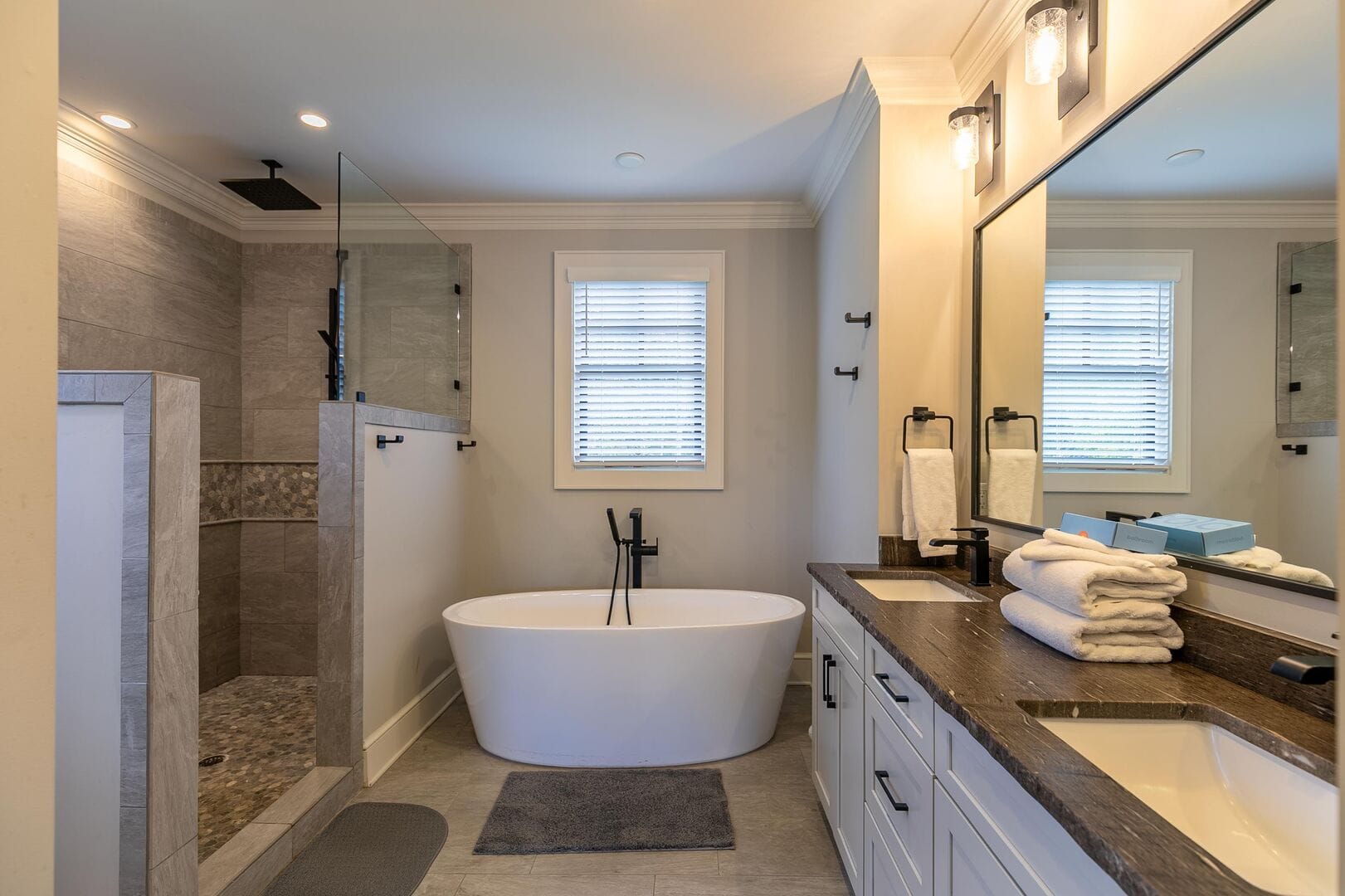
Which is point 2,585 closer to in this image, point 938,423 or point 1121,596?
point 1121,596

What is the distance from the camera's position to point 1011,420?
6.37 ft

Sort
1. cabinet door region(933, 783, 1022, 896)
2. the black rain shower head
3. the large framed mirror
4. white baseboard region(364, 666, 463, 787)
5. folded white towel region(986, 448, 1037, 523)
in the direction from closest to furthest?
cabinet door region(933, 783, 1022, 896) < the large framed mirror < folded white towel region(986, 448, 1037, 523) < white baseboard region(364, 666, 463, 787) < the black rain shower head

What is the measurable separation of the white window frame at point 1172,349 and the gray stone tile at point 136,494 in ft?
7.01

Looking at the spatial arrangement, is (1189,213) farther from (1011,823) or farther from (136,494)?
(136,494)

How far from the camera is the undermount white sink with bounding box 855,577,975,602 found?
2.05 meters

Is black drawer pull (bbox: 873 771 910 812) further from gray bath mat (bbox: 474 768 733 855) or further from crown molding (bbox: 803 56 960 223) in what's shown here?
crown molding (bbox: 803 56 960 223)

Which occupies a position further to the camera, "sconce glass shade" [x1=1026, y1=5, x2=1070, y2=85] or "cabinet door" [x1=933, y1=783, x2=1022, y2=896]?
"sconce glass shade" [x1=1026, y1=5, x2=1070, y2=85]

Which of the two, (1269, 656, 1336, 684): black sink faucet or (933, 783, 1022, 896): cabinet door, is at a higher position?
(1269, 656, 1336, 684): black sink faucet

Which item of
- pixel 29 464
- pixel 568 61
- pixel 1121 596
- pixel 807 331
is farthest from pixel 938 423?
pixel 29 464

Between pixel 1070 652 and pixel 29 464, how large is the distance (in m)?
1.60

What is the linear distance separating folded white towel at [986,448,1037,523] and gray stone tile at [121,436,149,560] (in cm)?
219

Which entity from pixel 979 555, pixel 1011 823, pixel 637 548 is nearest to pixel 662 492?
pixel 637 548

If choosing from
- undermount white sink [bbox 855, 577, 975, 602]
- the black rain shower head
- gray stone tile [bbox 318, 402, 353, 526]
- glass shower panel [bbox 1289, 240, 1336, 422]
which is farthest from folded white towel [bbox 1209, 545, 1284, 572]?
the black rain shower head

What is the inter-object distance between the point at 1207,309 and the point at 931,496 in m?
1.05
